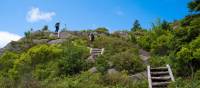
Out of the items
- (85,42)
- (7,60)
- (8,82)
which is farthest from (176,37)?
(85,42)

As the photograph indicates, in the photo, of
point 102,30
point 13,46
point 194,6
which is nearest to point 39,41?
point 13,46

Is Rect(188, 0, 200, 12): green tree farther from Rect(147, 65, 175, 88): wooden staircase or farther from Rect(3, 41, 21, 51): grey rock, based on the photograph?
Rect(3, 41, 21, 51): grey rock

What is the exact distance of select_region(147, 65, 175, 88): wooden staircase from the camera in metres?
16.8

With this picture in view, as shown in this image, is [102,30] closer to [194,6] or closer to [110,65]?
[110,65]

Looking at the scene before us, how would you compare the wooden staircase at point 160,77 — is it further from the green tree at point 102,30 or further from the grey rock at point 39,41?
the green tree at point 102,30

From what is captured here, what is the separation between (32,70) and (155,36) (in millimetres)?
10598

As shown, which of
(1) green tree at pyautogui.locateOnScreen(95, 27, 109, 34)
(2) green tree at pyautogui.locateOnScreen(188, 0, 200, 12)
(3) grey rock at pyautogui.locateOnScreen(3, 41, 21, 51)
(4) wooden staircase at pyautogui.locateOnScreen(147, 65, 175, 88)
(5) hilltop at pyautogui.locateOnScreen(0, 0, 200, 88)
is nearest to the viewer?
(4) wooden staircase at pyautogui.locateOnScreen(147, 65, 175, 88)

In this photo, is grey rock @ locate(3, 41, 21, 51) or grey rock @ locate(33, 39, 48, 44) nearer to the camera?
grey rock @ locate(3, 41, 21, 51)

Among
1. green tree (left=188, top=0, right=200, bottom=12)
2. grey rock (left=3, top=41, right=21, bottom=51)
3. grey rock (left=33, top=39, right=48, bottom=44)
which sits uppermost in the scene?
green tree (left=188, top=0, right=200, bottom=12)

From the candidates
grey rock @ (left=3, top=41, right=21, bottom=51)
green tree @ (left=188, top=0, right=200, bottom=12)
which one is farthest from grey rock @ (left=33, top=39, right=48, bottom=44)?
green tree @ (left=188, top=0, right=200, bottom=12)

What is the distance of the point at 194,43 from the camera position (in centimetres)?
1792

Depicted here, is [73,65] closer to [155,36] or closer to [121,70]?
[121,70]

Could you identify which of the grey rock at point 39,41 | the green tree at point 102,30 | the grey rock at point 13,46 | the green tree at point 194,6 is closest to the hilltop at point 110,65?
the green tree at point 194,6

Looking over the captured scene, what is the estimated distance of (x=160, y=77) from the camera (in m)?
17.7
